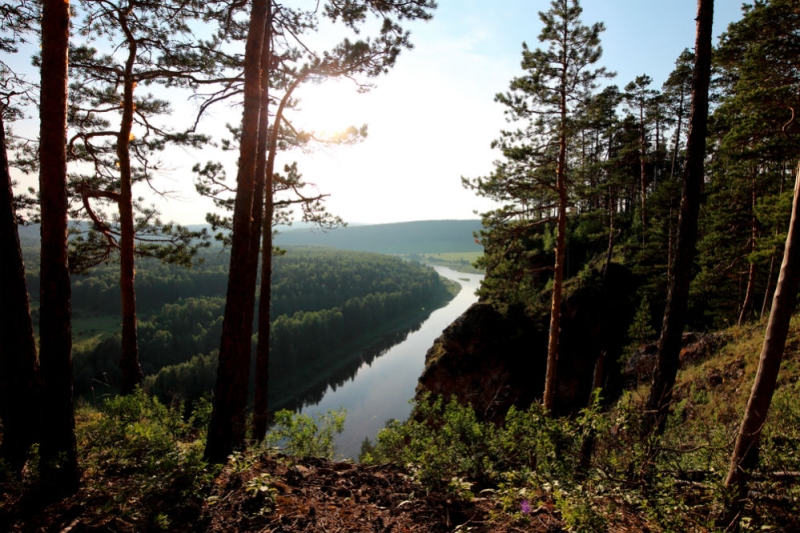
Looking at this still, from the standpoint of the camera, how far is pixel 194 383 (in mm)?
29156

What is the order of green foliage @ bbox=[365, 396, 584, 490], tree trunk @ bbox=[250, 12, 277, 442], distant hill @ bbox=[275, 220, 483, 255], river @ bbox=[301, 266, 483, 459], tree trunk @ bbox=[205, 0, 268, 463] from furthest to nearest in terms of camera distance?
1. distant hill @ bbox=[275, 220, 483, 255]
2. river @ bbox=[301, 266, 483, 459]
3. tree trunk @ bbox=[250, 12, 277, 442]
4. tree trunk @ bbox=[205, 0, 268, 463]
5. green foliage @ bbox=[365, 396, 584, 490]

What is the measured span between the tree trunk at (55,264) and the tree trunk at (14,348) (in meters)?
0.15

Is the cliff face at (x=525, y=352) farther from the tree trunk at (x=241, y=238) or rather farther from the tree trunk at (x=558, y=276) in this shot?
the tree trunk at (x=241, y=238)

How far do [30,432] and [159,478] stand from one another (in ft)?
3.83

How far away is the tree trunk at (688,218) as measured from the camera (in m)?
3.94

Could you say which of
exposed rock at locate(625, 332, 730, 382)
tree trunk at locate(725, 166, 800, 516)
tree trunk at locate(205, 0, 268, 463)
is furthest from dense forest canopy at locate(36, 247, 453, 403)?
tree trunk at locate(725, 166, 800, 516)

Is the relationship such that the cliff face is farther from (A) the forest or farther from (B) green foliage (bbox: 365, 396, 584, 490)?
(B) green foliage (bbox: 365, 396, 584, 490)

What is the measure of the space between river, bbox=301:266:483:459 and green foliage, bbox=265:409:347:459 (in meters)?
13.2

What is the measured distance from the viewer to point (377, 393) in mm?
29438

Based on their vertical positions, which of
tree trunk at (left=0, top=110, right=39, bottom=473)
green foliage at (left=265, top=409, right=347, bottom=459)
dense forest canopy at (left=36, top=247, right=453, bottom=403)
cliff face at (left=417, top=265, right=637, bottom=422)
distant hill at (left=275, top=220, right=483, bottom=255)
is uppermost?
distant hill at (left=275, top=220, right=483, bottom=255)

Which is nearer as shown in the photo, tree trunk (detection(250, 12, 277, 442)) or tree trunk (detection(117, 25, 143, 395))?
tree trunk (detection(250, 12, 277, 442))

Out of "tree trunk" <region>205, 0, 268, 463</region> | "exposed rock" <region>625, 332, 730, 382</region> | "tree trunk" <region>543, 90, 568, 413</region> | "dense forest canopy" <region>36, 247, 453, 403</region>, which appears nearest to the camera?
"tree trunk" <region>205, 0, 268, 463</region>

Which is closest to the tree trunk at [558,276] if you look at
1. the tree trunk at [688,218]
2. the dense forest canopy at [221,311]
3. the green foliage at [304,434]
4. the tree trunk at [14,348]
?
the tree trunk at [688,218]

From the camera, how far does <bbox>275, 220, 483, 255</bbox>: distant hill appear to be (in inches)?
6378
